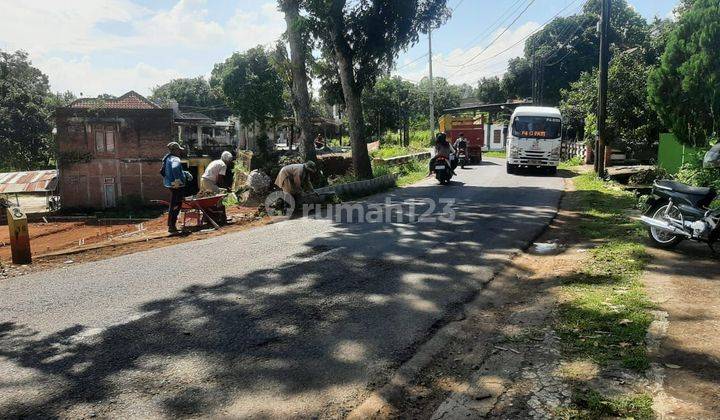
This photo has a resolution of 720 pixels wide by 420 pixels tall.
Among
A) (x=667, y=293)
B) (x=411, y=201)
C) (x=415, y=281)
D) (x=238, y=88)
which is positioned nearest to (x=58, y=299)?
(x=415, y=281)

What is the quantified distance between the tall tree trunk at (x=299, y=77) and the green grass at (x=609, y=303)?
10.8 m

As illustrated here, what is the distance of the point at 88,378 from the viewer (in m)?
4.00

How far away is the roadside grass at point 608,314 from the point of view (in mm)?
3348

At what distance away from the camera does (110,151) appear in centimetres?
3294

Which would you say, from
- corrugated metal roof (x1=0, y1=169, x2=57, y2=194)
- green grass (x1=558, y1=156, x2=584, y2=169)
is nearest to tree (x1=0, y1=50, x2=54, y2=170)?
corrugated metal roof (x1=0, y1=169, x2=57, y2=194)

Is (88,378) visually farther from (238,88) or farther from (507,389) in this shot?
(238,88)

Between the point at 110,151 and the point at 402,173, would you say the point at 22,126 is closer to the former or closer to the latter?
the point at 110,151

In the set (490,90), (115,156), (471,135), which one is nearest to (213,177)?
(471,135)

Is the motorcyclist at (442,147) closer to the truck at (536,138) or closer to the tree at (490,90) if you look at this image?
the truck at (536,138)

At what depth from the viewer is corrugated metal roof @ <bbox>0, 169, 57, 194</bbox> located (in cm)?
3200

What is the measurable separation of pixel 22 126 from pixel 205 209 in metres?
40.5

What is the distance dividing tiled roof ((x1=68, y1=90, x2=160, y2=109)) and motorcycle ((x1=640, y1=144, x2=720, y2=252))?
104 feet

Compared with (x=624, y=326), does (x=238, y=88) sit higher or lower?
higher

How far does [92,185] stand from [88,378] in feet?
109
